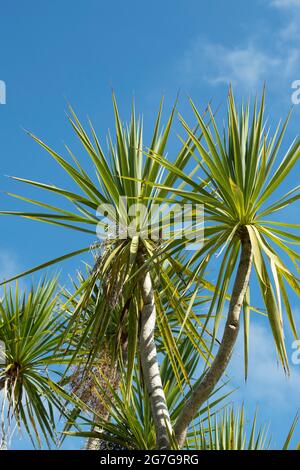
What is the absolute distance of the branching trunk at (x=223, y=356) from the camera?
495 cm

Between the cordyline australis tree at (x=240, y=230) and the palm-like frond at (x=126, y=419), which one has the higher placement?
the cordyline australis tree at (x=240, y=230)

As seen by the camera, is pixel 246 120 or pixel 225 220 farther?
pixel 246 120

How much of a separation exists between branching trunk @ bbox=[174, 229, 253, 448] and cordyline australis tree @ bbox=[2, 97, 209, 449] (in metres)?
0.23

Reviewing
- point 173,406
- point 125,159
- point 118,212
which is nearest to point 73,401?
point 173,406

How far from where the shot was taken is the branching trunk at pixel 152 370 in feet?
16.7

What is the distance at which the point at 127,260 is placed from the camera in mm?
5914

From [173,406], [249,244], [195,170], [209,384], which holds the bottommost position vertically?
[173,406]

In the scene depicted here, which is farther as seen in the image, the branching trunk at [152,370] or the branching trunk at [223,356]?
the branching trunk at [152,370]

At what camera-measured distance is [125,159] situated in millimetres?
6453

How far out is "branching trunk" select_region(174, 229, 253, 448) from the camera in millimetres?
4945
